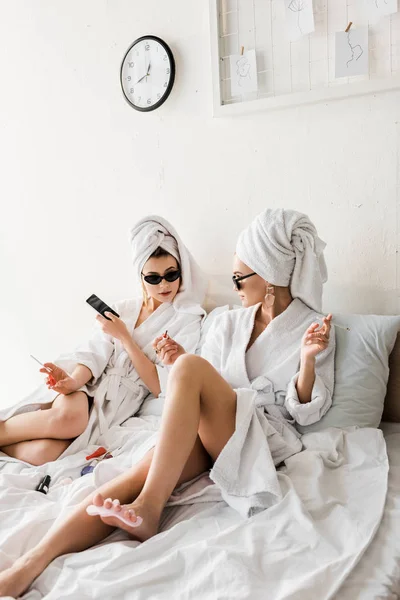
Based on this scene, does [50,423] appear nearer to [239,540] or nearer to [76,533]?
[76,533]

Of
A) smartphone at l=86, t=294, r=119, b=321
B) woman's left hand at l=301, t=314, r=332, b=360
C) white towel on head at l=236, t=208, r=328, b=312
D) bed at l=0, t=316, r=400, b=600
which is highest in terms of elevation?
white towel on head at l=236, t=208, r=328, b=312

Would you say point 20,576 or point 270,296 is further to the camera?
point 270,296

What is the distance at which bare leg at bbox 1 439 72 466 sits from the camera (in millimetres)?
1962

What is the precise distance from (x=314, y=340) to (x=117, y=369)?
0.83 meters

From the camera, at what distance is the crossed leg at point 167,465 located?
4.34ft

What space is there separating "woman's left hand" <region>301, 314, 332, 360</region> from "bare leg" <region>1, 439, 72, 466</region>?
0.87 meters

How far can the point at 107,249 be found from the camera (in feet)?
9.02

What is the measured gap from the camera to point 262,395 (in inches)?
72.4

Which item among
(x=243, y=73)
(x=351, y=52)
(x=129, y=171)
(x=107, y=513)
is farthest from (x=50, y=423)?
(x=351, y=52)

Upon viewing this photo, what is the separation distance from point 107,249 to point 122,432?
1001 mm

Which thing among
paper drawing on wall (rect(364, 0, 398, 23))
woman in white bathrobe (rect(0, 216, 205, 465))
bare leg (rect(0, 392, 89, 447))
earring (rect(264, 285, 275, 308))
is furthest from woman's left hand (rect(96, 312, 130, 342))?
paper drawing on wall (rect(364, 0, 398, 23))

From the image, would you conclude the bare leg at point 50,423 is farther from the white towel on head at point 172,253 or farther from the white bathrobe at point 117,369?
the white towel on head at point 172,253

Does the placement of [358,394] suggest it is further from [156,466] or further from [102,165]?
[102,165]

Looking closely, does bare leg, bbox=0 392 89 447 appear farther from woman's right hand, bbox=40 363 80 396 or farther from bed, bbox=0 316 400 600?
bed, bbox=0 316 400 600
